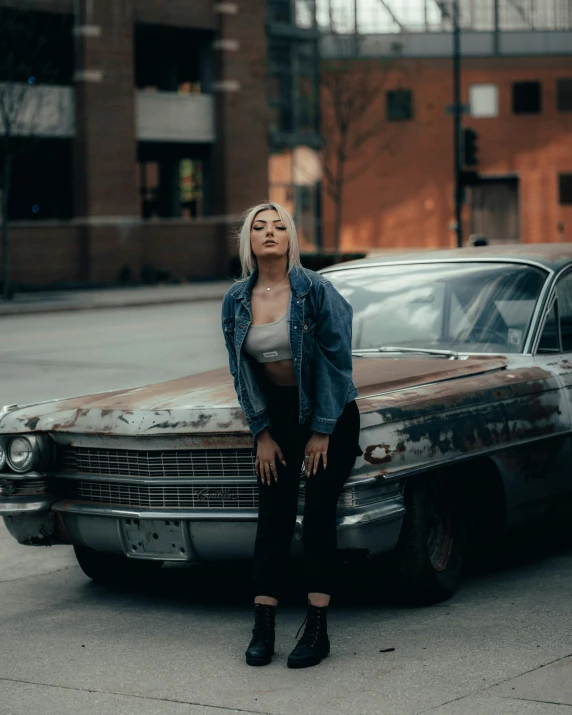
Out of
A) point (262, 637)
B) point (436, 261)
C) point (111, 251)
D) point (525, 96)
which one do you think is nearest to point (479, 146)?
point (525, 96)

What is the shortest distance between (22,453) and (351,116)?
47.1 metres

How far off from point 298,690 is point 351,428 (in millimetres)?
1038

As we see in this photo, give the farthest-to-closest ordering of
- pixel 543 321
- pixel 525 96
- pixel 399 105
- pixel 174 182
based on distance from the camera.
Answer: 1. pixel 525 96
2. pixel 399 105
3. pixel 174 182
4. pixel 543 321

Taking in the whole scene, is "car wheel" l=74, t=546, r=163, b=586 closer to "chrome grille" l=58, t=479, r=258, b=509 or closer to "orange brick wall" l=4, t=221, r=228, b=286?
"chrome grille" l=58, t=479, r=258, b=509

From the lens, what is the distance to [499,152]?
64125mm

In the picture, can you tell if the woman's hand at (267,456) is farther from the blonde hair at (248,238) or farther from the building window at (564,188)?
the building window at (564,188)

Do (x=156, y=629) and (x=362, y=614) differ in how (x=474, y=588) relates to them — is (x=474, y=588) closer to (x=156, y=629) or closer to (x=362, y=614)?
(x=362, y=614)

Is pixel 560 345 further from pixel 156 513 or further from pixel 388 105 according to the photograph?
pixel 388 105

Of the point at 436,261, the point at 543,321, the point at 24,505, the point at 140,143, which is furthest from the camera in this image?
the point at 140,143

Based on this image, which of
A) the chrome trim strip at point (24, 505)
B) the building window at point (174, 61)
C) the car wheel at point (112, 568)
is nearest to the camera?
the chrome trim strip at point (24, 505)

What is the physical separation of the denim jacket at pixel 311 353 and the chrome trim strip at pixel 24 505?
1.21 m

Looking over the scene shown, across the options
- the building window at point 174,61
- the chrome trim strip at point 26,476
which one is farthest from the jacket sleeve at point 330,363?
the building window at point 174,61

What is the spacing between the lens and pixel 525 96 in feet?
210

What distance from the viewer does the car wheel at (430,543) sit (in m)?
5.73
